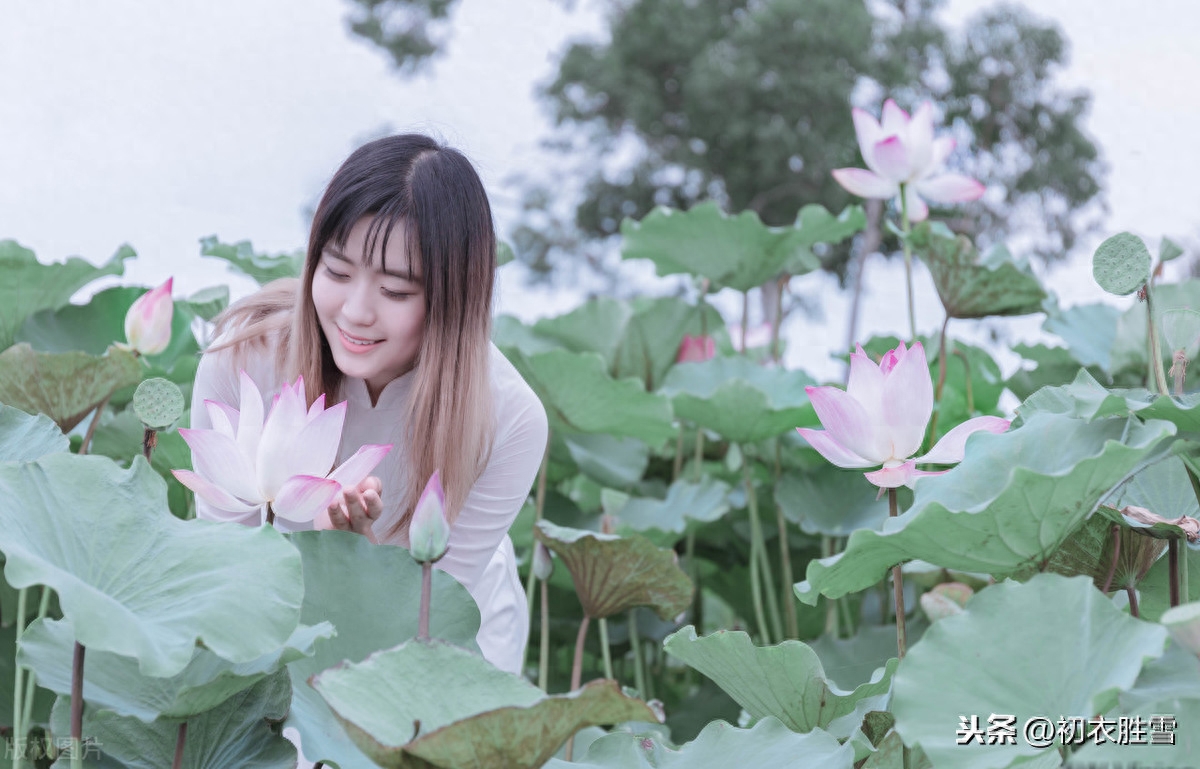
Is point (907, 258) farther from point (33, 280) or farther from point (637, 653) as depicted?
point (33, 280)

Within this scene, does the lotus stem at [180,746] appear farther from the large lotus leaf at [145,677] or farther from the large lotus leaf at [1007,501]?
the large lotus leaf at [1007,501]

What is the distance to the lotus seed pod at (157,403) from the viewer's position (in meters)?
0.80

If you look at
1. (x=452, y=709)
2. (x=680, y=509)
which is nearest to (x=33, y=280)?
(x=680, y=509)

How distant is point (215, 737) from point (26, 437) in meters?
0.31

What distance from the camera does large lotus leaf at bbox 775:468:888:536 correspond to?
1.51 m

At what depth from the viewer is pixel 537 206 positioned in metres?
11.8

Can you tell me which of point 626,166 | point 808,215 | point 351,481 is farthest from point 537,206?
point 351,481

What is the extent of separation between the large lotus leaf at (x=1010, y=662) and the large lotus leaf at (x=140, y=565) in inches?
14.0

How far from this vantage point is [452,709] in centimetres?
61

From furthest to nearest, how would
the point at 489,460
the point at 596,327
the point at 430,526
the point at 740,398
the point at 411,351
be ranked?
1. the point at 596,327
2. the point at 740,398
3. the point at 489,460
4. the point at 411,351
5. the point at 430,526

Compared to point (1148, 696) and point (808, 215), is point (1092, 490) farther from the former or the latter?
point (808, 215)

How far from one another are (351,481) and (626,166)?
1073 cm

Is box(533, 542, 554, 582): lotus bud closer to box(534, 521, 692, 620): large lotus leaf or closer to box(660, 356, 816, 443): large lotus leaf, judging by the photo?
box(534, 521, 692, 620): large lotus leaf

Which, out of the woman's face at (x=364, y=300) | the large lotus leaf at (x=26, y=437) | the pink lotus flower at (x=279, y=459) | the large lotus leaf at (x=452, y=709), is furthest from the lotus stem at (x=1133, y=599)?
the large lotus leaf at (x=26, y=437)
